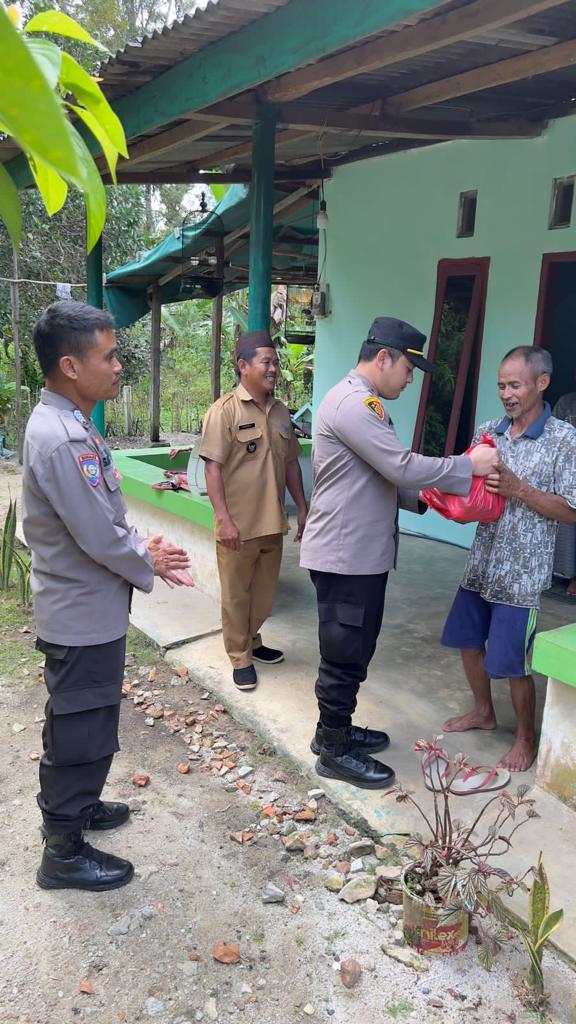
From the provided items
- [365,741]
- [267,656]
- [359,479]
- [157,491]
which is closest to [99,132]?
[359,479]

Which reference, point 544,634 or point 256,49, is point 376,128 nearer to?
point 256,49

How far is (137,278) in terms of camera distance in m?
10.3

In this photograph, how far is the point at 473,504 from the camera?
9.55 feet

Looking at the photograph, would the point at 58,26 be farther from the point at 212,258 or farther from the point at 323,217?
the point at 212,258

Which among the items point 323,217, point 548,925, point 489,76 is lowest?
point 548,925

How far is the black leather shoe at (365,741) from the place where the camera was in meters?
3.26

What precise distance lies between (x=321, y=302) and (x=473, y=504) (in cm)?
470

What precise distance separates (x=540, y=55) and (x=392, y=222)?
2.65 metres

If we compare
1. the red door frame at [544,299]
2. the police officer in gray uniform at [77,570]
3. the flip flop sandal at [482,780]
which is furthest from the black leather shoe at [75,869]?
the red door frame at [544,299]

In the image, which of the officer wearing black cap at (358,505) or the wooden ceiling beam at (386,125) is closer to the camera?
the officer wearing black cap at (358,505)

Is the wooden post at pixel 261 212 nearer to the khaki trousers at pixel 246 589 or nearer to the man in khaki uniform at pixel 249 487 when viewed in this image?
the man in khaki uniform at pixel 249 487

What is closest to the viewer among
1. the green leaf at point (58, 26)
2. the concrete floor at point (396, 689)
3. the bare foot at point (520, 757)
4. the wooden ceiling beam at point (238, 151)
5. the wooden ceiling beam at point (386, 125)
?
the green leaf at point (58, 26)

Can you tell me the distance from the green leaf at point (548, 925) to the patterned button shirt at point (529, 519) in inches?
47.4

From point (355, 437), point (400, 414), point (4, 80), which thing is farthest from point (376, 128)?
point (4, 80)
